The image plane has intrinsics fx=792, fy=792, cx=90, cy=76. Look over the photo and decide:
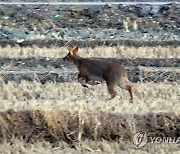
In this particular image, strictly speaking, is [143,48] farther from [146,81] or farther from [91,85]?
[91,85]

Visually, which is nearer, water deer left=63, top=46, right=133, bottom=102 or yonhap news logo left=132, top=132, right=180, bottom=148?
yonhap news logo left=132, top=132, right=180, bottom=148

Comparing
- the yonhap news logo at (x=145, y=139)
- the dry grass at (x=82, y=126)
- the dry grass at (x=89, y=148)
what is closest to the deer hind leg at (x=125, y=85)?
the dry grass at (x=82, y=126)

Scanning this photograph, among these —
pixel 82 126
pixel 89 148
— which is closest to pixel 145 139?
pixel 89 148

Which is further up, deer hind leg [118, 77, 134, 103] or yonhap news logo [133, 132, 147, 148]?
yonhap news logo [133, 132, 147, 148]

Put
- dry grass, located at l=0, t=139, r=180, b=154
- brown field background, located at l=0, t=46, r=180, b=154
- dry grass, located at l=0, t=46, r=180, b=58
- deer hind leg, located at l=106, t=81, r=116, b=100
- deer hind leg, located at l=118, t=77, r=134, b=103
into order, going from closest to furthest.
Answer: dry grass, located at l=0, t=139, r=180, b=154
brown field background, located at l=0, t=46, r=180, b=154
deer hind leg, located at l=106, t=81, r=116, b=100
deer hind leg, located at l=118, t=77, r=134, b=103
dry grass, located at l=0, t=46, r=180, b=58

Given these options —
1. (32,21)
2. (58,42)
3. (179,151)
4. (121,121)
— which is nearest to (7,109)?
(121,121)

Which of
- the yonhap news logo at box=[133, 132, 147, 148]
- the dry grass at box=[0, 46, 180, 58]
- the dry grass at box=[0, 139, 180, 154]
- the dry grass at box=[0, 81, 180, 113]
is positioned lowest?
the dry grass at box=[0, 46, 180, 58]

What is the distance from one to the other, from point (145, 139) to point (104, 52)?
435 inches

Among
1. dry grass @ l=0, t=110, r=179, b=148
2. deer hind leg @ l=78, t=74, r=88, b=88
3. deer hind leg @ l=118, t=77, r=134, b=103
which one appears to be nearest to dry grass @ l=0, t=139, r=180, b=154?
→ dry grass @ l=0, t=110, r=179, b=148

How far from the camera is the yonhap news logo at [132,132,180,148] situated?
1113cm

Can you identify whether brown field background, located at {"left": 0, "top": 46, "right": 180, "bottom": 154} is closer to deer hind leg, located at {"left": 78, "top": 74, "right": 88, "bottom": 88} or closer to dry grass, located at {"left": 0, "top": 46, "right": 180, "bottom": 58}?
deer hind leg, located at {"left": 78, "top": 74, "right": 88, "bottom": 88}

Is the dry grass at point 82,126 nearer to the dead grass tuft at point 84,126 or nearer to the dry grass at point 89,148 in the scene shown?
the dead grass tuft at point 84,126

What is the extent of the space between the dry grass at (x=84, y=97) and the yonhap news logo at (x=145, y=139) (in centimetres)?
78

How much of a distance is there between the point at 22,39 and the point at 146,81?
34.2ft
